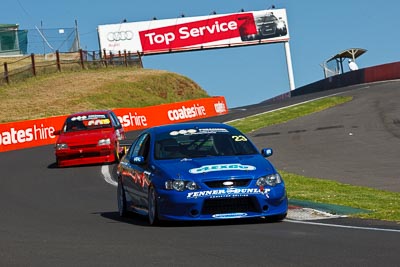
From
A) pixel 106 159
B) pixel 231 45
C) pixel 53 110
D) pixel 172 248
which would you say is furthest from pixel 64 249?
pixel 231 45

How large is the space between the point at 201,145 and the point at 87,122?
46.7ft

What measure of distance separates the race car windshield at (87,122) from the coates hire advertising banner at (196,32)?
68.8m

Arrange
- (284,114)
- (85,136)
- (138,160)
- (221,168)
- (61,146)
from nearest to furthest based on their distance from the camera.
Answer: (221,168) → (138,160) → (61,146) → (85,136) → (284,114)

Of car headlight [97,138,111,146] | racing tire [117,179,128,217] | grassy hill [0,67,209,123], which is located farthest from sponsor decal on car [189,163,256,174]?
grassy hill [0,67,209,123]

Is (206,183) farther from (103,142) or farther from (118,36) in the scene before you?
(118,36)

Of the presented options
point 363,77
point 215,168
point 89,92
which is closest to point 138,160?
point 215,168

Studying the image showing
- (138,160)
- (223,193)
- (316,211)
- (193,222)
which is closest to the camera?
(223,193)

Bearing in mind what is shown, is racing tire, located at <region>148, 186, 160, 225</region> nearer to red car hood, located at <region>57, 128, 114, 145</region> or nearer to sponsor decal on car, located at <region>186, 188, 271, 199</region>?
sponsor decal on car, located at <region>186, 188, 271, 199</region>

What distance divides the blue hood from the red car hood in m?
13.6

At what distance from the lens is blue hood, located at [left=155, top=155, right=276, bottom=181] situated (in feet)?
40.4

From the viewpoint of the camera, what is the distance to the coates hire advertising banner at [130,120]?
37.7 metres

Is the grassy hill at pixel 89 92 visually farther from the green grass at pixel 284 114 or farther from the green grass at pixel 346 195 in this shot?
the green grass at pixel 346 195

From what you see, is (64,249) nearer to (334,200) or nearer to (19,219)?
(19,219)

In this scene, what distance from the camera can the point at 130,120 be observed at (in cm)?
4509
